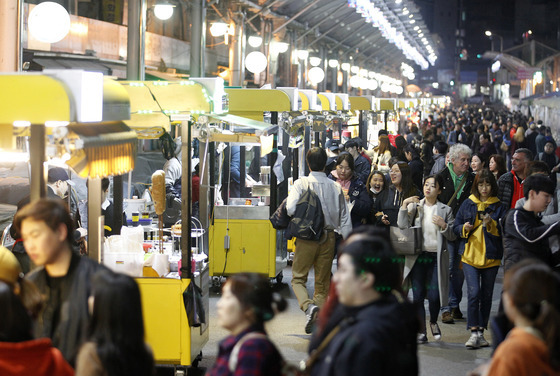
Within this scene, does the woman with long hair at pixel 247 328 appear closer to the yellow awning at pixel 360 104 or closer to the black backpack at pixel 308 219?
the black backpack at pixel 308 219

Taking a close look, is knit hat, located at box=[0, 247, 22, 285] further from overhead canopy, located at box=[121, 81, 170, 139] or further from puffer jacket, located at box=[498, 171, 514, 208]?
puffer jacket, located at box=[498, 171, 514, 208]

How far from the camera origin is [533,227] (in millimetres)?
7035

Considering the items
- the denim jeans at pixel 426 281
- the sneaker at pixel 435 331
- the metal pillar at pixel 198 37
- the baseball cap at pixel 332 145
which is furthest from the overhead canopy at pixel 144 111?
the metal pillar at pixel 198 37

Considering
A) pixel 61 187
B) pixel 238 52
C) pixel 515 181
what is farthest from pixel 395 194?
pixel 238 52

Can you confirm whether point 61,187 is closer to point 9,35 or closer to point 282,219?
point 9,35

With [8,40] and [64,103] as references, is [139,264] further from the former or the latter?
[8,40]

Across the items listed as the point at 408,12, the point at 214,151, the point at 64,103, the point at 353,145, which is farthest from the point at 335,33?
the point at 64,103

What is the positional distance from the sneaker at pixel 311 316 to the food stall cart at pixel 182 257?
1.25 meters

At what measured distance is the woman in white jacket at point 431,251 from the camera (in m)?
8.91

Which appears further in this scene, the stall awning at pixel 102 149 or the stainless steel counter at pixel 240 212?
the stainless steel counter at pixel 240 212

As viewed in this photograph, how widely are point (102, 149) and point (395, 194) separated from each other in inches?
184

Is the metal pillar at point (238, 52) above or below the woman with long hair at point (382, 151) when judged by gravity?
above

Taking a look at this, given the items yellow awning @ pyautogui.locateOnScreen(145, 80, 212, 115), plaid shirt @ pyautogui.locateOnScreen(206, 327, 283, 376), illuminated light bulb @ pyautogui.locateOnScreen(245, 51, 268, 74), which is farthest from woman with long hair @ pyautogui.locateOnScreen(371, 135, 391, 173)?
plaid shirt @ pyautogui.locateOnScreen(206, 327, 283, 376)

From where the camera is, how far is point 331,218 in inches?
363
